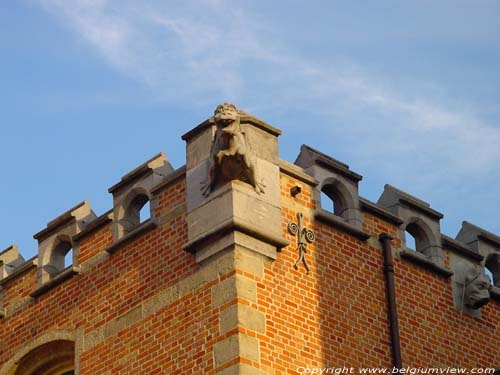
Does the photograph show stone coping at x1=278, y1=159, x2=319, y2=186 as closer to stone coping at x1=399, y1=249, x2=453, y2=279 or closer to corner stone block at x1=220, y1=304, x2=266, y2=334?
A: stone coping at x1=399, y1=249, x2=453, y2=279

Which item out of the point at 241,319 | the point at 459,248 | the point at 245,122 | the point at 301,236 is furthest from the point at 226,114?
the point at 459,248

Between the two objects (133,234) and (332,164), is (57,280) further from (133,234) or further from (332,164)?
(332,164)

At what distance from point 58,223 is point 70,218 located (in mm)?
268

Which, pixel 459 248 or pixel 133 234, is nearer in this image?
pixel 133 234

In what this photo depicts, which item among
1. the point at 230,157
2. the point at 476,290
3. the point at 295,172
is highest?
the point at 295,172

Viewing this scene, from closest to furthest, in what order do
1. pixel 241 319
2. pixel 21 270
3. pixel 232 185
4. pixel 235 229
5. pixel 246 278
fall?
pixel 241 319
pixel 246 278
pixel 235 229
pixel 232 185
pixel 21 270

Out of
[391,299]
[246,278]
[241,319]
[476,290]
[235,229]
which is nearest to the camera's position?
[241,319]

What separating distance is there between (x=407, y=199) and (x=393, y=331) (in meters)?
2.35

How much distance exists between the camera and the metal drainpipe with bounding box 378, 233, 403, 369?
21.5 meters

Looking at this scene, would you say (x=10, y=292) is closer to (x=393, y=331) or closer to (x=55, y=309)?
(x=55, y=309)

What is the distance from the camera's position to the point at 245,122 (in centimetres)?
2138

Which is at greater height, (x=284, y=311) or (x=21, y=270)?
(x=21, y=270)

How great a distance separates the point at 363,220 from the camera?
22.4 meters

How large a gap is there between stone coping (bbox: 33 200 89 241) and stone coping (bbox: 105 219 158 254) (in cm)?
125
